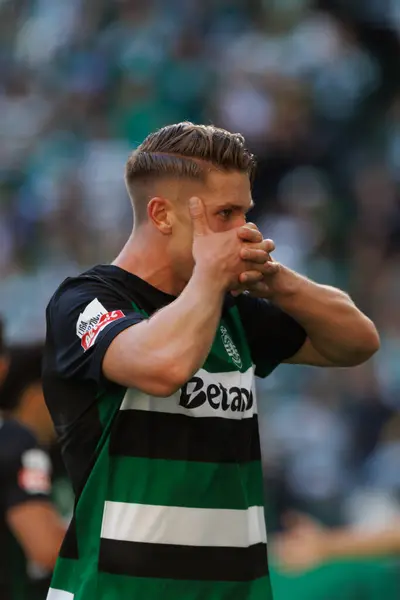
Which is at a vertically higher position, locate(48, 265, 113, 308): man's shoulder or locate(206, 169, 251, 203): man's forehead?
locate(206, 169, 251, 203): man's forehead

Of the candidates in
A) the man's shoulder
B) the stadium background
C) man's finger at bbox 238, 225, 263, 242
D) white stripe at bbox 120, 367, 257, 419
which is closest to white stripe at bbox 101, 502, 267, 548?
white stripe at bbox 120, 367, 257, 419

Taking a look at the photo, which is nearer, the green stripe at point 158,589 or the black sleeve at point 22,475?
the green stripe at point 158,589

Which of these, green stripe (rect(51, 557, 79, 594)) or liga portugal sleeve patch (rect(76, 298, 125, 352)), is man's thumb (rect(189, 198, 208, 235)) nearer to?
liga portugal sleeve patch (rect(76, 298, 125, 352))

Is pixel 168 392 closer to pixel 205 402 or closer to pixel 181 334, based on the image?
pixel 181 334

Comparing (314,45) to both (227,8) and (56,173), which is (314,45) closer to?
(227,8)

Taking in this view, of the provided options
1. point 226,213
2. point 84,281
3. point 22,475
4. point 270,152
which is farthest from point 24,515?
point 270,152

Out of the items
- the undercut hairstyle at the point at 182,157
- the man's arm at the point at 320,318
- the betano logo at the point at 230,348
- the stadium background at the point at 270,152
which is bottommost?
the betano logo at the point at 230,348

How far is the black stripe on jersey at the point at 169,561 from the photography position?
8.41 feet

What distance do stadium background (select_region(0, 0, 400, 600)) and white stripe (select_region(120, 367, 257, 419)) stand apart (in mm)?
3694

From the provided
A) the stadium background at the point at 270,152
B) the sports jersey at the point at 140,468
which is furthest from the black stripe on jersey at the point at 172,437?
the stadium background at the point at 270,152

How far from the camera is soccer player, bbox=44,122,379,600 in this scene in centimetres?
248

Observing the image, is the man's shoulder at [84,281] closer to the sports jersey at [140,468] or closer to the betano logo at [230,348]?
the sports jersey at [140,468]

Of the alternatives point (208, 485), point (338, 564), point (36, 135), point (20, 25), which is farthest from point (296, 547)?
point (20, 25)

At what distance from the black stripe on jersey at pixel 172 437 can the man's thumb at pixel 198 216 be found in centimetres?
46
